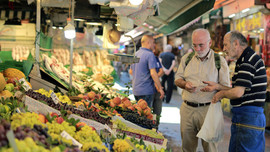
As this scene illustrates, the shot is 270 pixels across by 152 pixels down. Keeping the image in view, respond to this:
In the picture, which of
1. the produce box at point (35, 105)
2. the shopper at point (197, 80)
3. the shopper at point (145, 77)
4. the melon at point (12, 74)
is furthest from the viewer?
the shopper at point (145, 77)

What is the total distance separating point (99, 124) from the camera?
2799mm

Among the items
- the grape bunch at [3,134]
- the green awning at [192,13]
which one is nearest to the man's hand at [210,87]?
the green awning at [192,13]

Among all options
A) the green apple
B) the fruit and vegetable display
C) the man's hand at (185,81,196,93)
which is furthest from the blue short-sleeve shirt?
the green apple

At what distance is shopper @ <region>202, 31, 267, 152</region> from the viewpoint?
3703 millimetres

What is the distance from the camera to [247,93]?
3.77 metres

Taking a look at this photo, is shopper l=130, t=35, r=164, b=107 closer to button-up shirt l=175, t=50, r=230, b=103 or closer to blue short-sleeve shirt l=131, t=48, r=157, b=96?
blue short-sleeve shirt l=131, t=48, r=157, b=96

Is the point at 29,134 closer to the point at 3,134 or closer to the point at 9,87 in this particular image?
the point at 3,134

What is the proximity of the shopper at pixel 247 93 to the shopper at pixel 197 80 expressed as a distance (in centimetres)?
17

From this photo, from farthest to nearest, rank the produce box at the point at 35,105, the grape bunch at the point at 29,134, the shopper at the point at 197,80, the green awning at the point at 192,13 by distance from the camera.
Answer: the green awning at the point at 192,13
the shopper at the point at 197,80
the produce box at the point at 35,105
the grape bunch at the point at 29,134

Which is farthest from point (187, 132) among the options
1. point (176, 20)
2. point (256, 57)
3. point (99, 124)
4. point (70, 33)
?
point (176, 20)

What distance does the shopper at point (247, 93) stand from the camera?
370 centimetres

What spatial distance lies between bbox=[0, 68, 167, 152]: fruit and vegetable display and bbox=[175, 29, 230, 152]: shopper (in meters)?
0.49

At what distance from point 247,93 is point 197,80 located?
0.59 metres

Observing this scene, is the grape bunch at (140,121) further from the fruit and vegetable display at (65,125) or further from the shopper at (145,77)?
the shopper at (145,77)
